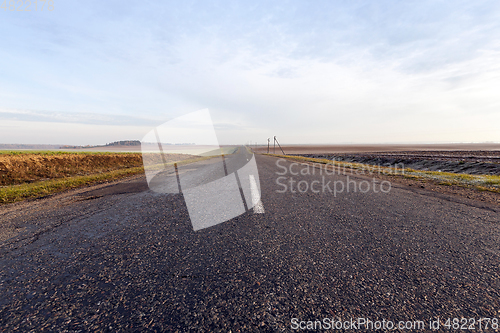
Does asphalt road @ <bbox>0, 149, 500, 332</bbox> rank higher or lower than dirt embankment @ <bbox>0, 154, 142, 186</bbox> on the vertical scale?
lower

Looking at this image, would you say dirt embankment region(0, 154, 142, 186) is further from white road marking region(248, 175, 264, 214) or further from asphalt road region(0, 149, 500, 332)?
white road marking region(248, 175, 264, 214)

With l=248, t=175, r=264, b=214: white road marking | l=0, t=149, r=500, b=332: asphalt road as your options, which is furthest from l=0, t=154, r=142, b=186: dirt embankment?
l=248, t=175, r=264, b=214: white road marking

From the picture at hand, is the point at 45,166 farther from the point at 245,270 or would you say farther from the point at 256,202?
the point at 245,270

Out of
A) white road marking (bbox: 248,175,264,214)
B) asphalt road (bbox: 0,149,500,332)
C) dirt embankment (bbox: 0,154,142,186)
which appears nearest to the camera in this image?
asphalt road (bbox: 0,149,500,332)

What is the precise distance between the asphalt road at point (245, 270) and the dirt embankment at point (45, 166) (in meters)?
13.1

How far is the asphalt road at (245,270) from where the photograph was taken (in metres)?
1.98

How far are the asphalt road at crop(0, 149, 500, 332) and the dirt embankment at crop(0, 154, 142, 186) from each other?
13.1 m

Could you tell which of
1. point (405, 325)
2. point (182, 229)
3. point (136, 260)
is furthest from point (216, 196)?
point (405, 325)

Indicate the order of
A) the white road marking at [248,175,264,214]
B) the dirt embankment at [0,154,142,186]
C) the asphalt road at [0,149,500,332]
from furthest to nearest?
the dirt embankment at [0,154,142,186] → the white road marking at [248,175,264,214] → the asphalt road at [0,149,500,332]

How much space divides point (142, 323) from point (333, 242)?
2912 mm

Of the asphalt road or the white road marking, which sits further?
the white road marking

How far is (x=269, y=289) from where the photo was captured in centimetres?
234

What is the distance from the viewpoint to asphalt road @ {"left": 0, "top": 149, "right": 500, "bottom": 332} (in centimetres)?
198

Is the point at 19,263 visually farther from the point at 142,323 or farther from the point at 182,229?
the point at 142,323
